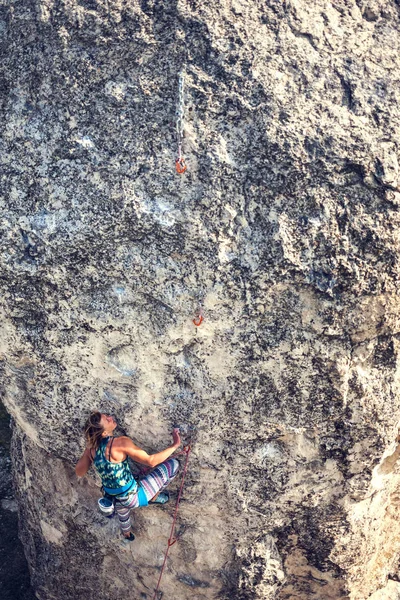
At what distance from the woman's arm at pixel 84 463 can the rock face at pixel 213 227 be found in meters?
0.22

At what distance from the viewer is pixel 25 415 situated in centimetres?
473

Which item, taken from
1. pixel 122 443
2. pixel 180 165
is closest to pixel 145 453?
pixel 122 443

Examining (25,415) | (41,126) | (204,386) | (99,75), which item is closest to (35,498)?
(25,415)

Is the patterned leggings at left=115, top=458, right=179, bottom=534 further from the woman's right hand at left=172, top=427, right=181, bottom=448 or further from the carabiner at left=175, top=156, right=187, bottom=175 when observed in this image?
the carabiner at left=175, top=156, right=187, bottom=175

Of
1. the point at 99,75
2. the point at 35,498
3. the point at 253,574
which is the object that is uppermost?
the point at 99,75

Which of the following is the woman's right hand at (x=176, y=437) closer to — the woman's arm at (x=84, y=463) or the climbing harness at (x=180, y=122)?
the woman's arm at (x=84, y=463)

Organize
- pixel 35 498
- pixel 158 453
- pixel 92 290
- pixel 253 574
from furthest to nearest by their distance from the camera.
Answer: pixel 35 498
pixel 253 574
pixel 158 453
pixel 92 290

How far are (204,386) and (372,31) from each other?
2584 millimetres

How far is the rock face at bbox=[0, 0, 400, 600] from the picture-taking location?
3.91 meters

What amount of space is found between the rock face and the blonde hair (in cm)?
19

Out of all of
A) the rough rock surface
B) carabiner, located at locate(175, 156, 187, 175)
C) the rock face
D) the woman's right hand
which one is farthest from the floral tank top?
the rough rock surface

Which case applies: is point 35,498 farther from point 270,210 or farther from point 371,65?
point 371,65

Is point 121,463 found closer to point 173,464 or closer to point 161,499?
point 173,464

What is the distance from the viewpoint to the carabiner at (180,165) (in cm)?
389
